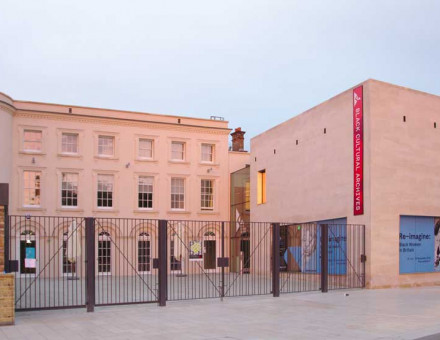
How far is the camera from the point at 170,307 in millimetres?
14992

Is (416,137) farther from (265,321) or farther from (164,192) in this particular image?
(164,192)

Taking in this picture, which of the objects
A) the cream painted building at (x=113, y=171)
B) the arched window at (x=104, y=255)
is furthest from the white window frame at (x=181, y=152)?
the arched window at (x=104, y=255)

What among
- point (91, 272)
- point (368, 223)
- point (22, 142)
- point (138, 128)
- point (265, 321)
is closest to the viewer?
point (265, 321)

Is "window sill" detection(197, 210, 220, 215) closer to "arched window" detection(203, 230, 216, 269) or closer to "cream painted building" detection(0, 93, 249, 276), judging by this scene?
"cream painted building" detection(0, 93, 249, 276)

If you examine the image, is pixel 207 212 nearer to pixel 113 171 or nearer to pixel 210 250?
pixel 210 250

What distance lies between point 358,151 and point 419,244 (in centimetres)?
443

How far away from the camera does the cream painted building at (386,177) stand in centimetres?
2016

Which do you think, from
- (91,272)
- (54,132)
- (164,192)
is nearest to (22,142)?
(54,132)

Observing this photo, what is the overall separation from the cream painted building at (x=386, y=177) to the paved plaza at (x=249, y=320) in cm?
370

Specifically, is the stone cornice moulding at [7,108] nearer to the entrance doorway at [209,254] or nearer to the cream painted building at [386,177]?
the entrance doorway at [209,254]

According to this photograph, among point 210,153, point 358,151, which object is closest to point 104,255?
point 210,153

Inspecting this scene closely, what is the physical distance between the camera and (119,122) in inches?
1316

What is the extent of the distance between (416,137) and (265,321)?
12.2 meters

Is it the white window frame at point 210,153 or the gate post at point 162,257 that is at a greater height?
the white window frame at point 210,153
